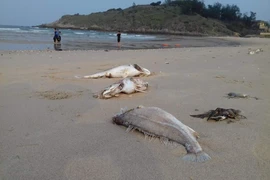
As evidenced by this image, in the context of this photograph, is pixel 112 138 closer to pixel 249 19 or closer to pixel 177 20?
pixel 177 20

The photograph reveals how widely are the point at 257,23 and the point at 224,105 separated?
11487cm

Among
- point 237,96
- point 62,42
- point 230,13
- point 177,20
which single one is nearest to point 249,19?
point 230,13

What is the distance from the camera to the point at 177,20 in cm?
9212

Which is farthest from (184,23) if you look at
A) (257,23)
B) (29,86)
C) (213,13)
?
(29,86)

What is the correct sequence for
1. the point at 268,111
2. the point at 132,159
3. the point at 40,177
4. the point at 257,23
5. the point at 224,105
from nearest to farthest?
the point at 40,177 < the point at 132,159 < the point at 268,111 < the point at 224,105 < the point at 257,23

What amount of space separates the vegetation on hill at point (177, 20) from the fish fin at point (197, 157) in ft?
269

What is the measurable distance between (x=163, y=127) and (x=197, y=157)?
571 mm

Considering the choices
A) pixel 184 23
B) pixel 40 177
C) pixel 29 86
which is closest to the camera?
pixel 40 177

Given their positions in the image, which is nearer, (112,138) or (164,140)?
(164,140)

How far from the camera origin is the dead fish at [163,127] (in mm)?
2484

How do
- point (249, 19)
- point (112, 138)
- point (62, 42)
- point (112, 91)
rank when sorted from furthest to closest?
point (249, 19), point (62, 42), point (112, 91), point (112, 138)

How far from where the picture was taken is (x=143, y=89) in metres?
4.86

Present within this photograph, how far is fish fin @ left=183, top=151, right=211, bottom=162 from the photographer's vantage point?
2365 millimetres

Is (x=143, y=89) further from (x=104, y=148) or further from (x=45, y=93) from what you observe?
(x=104, y=148)
